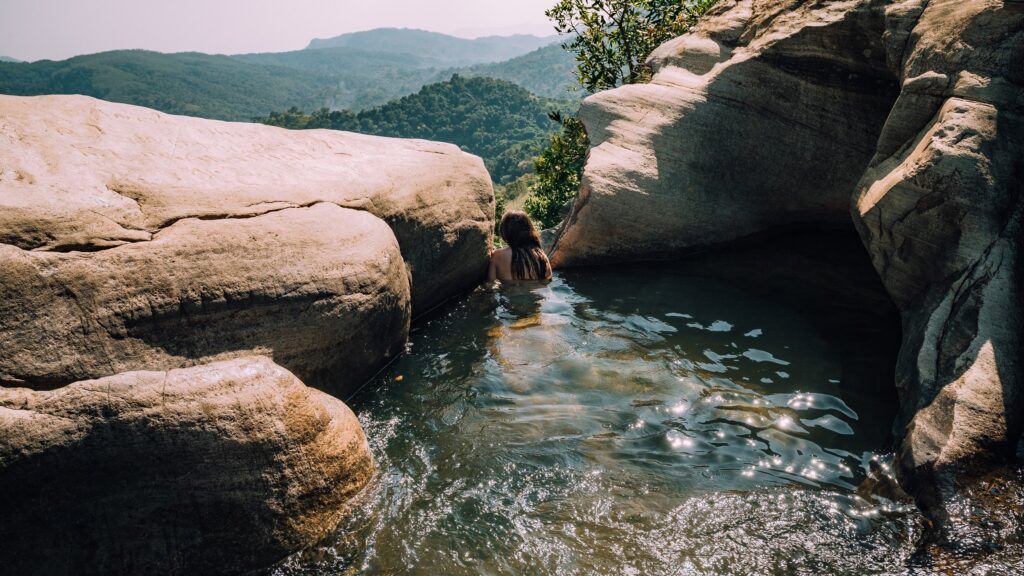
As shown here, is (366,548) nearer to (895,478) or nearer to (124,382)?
(124,382)

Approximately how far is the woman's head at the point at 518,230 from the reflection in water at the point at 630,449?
1.63 meters

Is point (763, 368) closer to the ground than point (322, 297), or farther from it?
closer to the ground

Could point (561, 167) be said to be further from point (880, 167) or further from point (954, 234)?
point (954, 234)

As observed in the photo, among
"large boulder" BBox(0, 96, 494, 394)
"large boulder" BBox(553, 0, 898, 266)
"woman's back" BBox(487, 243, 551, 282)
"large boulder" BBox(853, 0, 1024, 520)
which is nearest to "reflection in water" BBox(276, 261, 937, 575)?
"large boulder" BBox(853, 0, 1024, 520)

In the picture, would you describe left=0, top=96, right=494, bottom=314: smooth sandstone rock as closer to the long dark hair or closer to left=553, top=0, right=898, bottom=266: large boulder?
the long dark hair

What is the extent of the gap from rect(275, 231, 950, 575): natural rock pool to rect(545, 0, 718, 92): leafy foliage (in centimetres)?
715

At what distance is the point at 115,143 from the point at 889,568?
691cm

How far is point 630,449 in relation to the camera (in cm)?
553

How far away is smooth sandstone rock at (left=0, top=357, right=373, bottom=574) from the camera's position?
395 centimetres

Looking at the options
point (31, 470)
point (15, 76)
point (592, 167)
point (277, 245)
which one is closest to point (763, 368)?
point (592, 167)

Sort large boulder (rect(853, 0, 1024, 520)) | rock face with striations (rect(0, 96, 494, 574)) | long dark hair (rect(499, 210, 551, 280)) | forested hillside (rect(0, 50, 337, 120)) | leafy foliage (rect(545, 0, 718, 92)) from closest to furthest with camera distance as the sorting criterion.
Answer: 1. rock face with striations (rect(0, 96, 494, 574))
2. large boulder (rect(853, 0, 1024, 520))
3. long dark hair (rect(499, 210, 551, 280))
4. leafy foliage (rect(545, 0, 718, 92))
5. forested hillside (rect(0, 50, 337, 120))

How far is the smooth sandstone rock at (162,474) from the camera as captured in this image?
395 cm

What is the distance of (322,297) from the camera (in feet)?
19.3

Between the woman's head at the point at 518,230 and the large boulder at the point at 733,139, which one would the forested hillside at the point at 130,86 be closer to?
the woman's head at the point at 518,230
